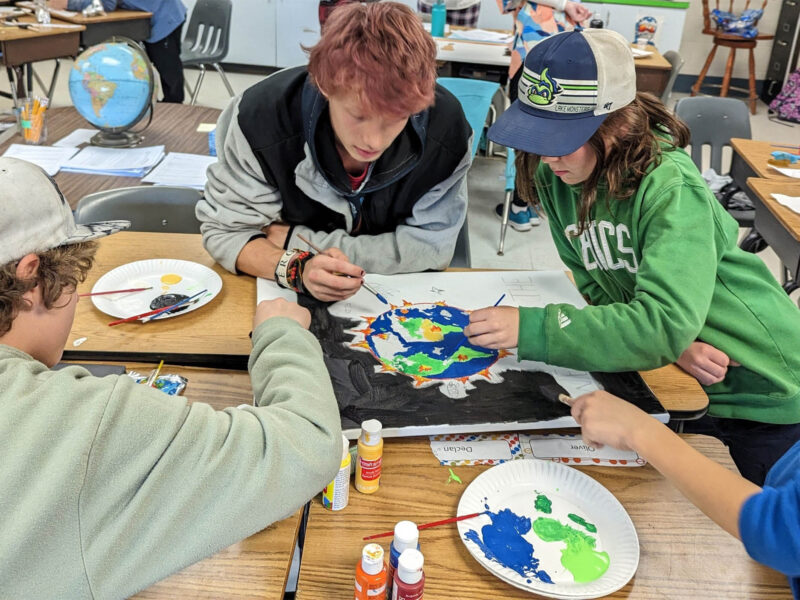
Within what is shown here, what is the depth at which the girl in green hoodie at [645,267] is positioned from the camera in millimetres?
1196

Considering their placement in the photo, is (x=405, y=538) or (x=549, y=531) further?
(x=549, y=531)

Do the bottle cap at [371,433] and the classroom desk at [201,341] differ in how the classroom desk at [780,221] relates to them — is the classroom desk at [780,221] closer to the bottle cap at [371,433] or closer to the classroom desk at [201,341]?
the classroom desk at [201,341]

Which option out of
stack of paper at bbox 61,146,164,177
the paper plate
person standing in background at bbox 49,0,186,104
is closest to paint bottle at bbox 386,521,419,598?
the paper plate

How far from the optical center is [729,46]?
627 centimetres

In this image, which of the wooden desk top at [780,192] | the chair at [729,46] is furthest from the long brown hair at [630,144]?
the chair at [729,46]

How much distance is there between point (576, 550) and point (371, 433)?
1.09 ft

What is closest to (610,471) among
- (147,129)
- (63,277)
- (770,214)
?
(63,277)

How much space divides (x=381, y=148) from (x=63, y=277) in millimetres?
684

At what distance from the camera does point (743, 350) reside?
1350 mm

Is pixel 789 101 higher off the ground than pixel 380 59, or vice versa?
pixel 380 59

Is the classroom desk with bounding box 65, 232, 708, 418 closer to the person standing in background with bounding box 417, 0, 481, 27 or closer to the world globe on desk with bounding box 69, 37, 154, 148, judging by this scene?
the world globe on desk with bounding box 69, 37, 154, 148

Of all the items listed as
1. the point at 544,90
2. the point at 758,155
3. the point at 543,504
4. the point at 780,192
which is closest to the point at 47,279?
the point at 543,504

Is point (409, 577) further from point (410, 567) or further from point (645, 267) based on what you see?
point (645, 267)

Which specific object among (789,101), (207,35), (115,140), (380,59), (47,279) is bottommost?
(789,101)
